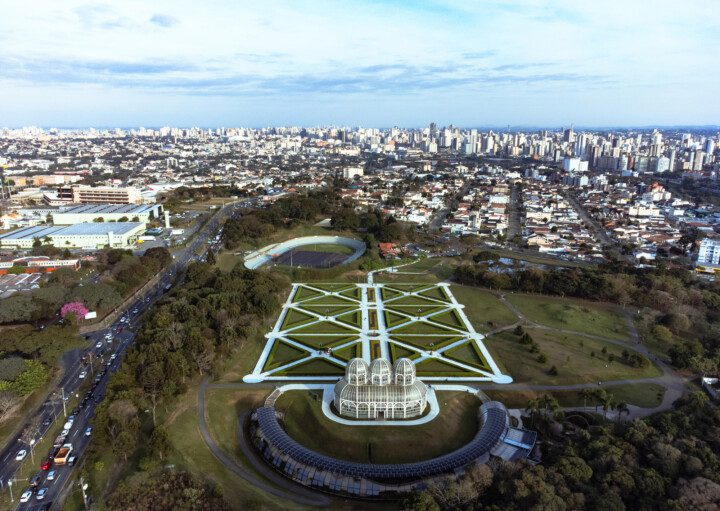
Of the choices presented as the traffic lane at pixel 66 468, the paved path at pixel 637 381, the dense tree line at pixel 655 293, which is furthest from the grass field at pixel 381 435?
the dense tree line at pixel 655 293

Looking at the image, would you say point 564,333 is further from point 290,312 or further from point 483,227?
point 483,227

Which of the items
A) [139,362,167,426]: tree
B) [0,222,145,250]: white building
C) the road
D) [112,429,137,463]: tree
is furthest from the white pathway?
[0,222,145,250]: white building

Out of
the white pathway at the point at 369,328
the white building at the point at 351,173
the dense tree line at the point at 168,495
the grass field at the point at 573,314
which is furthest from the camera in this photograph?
the white building at the point at 351,173

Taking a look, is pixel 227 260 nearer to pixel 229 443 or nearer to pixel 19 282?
pixel 19 282

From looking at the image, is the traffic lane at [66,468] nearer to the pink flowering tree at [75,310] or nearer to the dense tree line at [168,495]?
the dense tree line at [168,495]

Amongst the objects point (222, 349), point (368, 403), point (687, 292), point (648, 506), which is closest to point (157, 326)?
point (222, 349)

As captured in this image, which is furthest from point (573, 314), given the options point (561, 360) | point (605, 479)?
point (605, 479)
